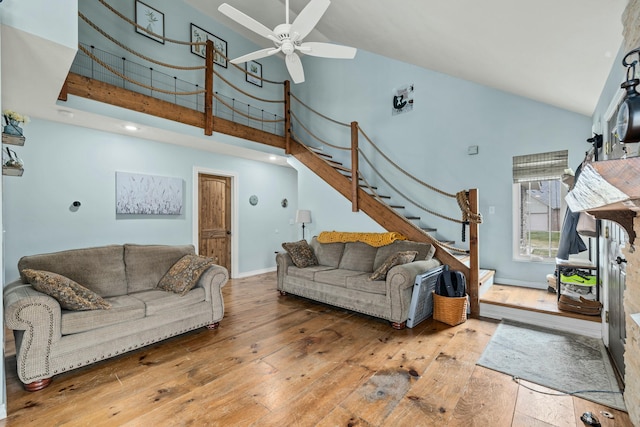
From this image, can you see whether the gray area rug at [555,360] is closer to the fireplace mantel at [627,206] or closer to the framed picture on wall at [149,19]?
the fireplace mantel at [627,206]

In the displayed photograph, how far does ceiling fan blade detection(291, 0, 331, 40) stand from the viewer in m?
2.31

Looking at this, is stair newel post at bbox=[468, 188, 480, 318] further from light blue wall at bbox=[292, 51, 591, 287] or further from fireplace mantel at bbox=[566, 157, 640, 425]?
fireplace mantel at bbox=[566, 157, 640, 425]

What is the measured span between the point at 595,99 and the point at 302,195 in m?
4.18

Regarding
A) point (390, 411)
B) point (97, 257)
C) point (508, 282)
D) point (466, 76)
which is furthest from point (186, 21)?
point (508, 282)

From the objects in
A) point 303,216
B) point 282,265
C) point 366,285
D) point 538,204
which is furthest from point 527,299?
point 303,216

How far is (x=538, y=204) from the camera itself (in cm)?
422

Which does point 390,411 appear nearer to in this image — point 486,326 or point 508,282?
point 486,326

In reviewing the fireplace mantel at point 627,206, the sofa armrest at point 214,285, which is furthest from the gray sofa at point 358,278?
→ the fireplace mantel at point 627,206

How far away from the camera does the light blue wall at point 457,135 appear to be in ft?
13.5

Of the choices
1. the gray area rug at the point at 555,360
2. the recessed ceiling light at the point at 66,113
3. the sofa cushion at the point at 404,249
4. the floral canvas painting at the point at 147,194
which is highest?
Result: the recessed ceiling light at the point at 66,113

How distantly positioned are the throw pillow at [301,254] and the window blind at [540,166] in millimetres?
3168

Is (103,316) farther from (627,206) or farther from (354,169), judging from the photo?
(354,169)

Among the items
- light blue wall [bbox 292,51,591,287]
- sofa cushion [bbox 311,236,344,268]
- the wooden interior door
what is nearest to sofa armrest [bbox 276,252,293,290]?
sofa cushion [bbox 311,236,344,268]

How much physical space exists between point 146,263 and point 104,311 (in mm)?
884
